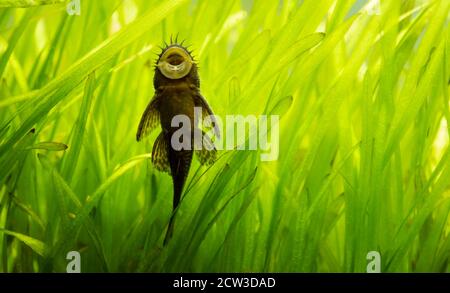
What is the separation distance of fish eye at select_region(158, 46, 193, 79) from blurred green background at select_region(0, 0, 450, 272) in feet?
0.23

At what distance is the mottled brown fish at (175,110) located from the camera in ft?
3.33

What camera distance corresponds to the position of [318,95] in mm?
1218

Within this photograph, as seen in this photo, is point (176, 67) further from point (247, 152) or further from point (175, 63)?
point (247, 152)

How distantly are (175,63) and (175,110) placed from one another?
91mm

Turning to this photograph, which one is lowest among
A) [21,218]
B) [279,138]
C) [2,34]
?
[21,218]

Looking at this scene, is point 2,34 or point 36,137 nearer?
point 36,137

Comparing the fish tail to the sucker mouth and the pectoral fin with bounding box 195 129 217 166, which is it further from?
the sucker mouth

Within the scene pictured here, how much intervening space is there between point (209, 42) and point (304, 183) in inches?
14.6

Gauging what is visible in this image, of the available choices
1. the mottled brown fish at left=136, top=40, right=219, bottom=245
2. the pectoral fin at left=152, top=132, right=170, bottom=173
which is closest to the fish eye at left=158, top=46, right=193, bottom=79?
the mottled brown fish at left=136, top=40, right=219, bottom=245

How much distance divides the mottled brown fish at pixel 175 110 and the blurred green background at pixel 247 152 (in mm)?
31

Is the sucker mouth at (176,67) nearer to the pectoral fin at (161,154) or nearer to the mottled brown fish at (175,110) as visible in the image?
the mottled brown fish at (175,110)

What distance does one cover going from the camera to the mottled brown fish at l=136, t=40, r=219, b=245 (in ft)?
3.33
